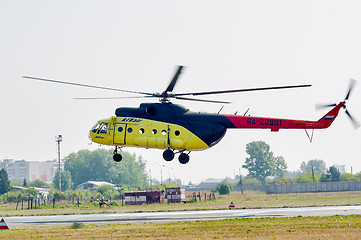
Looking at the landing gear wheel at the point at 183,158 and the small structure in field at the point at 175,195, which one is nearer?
the landing gear wheel at the point at 183,158

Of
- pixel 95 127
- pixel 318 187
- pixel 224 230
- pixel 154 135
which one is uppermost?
pixel 95 127

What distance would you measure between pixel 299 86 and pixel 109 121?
48.6 feet

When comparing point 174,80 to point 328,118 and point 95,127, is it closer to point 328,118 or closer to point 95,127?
point 95,127

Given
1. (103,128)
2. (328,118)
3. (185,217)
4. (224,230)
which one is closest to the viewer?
(224,230)

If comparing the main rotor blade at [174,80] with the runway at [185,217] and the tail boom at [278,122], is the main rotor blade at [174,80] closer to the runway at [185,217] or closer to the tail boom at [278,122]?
the tail boom at [278,122]

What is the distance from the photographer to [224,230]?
32375 millimetres

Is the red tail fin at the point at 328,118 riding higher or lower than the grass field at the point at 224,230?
higher

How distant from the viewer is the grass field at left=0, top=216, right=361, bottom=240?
2988 cm

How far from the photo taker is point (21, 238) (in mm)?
31797

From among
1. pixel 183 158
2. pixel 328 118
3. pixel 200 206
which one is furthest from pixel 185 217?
pixel 200 206

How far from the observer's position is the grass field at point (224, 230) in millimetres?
29875

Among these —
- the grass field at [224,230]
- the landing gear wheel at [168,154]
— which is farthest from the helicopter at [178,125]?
the grass field at [224,230]

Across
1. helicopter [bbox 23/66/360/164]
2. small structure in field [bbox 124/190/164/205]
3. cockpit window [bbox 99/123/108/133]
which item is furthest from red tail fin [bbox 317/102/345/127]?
small structure in field [bbox 124/190/164/205]

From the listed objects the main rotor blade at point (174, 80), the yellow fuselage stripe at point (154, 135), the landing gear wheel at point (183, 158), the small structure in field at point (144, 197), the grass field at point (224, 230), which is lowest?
the grass field at point (224, 230)
